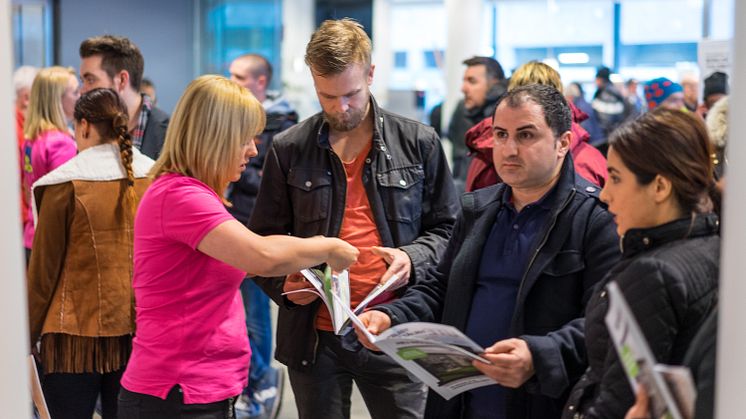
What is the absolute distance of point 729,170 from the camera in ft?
4.75

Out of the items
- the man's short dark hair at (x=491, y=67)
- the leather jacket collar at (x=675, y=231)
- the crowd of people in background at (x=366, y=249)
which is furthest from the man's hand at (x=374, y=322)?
the man's short dark hair at (x=491, y=67)

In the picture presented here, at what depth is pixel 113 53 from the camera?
3.88 meters

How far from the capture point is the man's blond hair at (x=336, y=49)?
2711 millimetres

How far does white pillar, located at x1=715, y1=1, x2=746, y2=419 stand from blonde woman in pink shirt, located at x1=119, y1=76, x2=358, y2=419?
1181 mm

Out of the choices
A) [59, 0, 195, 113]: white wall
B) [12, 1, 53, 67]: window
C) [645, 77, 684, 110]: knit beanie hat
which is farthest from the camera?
[59, 0, 195, 113]: white wall

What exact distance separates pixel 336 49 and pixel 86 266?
112cm

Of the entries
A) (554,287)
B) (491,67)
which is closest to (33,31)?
(491,67)

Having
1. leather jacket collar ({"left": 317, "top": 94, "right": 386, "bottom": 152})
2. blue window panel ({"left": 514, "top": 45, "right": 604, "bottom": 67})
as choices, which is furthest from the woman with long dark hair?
blue window panel ({"left": 514, "top": 45, "right": 604, "bottom": 67})

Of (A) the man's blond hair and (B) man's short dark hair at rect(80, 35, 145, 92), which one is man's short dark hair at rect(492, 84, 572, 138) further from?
(B) man's short dark hair at rect(80, 35, 145, 92)

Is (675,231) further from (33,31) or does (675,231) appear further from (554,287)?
(33,31)

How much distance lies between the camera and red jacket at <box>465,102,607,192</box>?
3.39 m

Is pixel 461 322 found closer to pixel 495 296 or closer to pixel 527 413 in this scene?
pixel 495 296

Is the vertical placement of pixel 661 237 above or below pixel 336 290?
above

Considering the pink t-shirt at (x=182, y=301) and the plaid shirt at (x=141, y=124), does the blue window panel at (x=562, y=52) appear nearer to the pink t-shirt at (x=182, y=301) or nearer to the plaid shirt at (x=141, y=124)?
the plaid shirt at (x=141, y=124)
